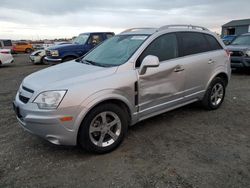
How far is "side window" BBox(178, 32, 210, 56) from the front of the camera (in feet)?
14.9

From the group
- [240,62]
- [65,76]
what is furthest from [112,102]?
[240,62]

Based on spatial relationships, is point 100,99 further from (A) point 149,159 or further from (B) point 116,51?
(B) point 116,51

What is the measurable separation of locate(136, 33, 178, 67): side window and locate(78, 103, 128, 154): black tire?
33.7 inches

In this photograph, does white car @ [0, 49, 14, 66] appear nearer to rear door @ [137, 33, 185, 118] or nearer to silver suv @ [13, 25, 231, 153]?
silver suv @ [13, 25, 231, 153]

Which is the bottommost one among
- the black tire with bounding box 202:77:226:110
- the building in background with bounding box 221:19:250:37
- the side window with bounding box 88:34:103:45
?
the black tire with bounding box 202:77:226:110

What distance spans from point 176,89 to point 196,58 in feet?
2.60

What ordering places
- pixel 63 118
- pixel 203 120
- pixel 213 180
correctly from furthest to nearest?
pixel 203 120 → pixel 63 118 → pixel 213 180

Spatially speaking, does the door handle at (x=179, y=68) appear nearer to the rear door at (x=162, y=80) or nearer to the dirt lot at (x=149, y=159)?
the rear door at (x=162, y=80)

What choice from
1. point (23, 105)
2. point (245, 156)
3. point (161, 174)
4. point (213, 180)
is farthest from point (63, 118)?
point (245, 156)

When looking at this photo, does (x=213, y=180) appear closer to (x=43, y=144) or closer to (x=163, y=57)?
(x=163, y=57)

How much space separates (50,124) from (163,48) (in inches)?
89.1

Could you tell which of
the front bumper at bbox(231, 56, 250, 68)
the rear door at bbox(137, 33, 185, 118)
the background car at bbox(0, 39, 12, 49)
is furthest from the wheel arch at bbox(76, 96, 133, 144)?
the background car at bbox(0, 39, 12, 49)

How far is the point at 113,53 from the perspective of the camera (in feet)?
13.9

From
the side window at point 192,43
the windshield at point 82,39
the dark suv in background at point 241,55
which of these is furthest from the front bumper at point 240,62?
the windshield at point 82,39
